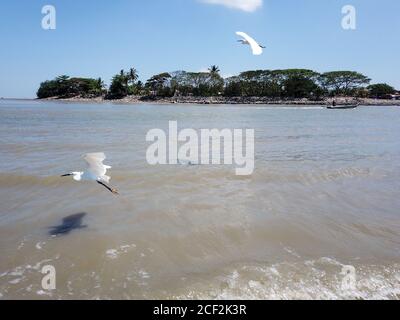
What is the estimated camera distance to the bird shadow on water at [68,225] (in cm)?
528

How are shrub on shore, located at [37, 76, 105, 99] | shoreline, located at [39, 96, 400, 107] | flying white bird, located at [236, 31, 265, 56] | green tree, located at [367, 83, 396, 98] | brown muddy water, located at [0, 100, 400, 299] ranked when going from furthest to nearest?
shrub on shore, located at [37, 76, 105, 99] < green tree, located at [367, 83, 396, 98] < shoreline, located at [39, 96, 400, 107] < flying white bird, located at [236, 31, 265, 56] < brown muddy water, located at [0, 100, 400, 299]

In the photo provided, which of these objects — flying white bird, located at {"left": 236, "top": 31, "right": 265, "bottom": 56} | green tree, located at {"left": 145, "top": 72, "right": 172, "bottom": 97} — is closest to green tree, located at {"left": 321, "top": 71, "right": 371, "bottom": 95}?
green tree, located at {"left": 145, "top": 72, "right": 172, "bottom": 97}

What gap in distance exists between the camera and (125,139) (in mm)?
15000

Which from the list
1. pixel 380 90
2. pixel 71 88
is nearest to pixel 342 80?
pixel 380 90

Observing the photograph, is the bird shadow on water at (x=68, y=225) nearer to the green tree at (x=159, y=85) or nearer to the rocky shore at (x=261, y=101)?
the rocky shore at (x=261, y=101)

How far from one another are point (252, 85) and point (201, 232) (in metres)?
88.4

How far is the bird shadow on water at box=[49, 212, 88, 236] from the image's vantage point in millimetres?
5279

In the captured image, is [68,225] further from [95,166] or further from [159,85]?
[159,85]

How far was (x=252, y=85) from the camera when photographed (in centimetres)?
9088

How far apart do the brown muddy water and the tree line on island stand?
81.8m

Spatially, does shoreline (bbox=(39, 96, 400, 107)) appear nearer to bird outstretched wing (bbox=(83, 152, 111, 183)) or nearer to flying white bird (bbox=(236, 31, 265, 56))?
flying white bird (bbox=(236, 31, 265, 56))

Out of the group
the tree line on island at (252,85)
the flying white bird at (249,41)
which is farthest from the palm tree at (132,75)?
the flying white bird at (249,41)
